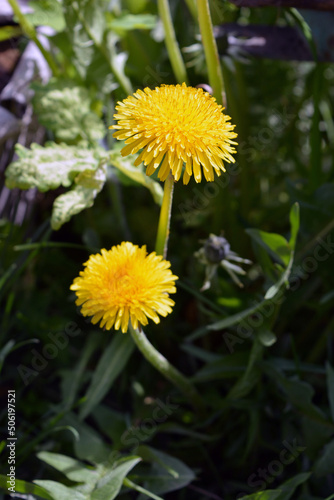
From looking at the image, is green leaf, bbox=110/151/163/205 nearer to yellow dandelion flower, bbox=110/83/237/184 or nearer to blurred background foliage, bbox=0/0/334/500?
blurred background foliage, bbox=0/0/334/500

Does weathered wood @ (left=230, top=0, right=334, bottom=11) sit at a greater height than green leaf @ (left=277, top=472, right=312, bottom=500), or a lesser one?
greater

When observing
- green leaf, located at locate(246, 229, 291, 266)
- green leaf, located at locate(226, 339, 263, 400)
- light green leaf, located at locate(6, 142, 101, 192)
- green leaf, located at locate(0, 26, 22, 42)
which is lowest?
green leaf, located at locate(226, 339, 263, 400)

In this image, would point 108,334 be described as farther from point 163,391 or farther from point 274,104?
point 274,104

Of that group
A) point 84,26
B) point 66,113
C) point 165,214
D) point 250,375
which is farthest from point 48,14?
point 250,375

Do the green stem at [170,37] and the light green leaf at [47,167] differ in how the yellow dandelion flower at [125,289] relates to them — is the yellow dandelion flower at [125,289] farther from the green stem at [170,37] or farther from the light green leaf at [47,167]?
the green stem at [170,37]

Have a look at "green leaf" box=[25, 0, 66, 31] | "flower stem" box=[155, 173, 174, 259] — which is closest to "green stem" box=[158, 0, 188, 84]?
"green leaf" box=[25, 0, 66, 31]

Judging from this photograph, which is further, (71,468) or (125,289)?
(71,468)

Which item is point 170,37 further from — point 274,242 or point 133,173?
point 274,242
